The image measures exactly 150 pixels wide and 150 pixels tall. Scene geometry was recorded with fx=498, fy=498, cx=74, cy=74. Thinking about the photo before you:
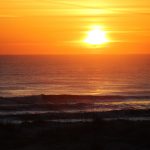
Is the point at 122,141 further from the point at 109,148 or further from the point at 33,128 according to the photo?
the point at 33,128

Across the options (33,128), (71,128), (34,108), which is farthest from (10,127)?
(34,108)

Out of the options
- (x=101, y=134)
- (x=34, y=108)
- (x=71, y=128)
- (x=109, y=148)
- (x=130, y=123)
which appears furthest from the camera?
(x=34, y=108)

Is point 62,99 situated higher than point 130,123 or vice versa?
point 62,99

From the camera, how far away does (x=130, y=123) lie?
67.3 ft

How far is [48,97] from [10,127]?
28.3m

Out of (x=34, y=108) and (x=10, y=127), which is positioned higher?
(x=34, y=108)

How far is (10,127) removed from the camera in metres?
18.7

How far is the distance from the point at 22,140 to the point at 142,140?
3.98 m

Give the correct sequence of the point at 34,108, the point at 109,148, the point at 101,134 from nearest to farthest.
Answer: the point at 109,148 < the point at 101,134 < the point at 34,108

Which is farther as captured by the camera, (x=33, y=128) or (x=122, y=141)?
(x=33, y=128)

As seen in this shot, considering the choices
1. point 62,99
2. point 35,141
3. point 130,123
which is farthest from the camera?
point 62,99

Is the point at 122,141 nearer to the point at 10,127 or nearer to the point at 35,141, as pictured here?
the point at 35,141

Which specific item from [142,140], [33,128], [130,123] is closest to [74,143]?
[142,140]

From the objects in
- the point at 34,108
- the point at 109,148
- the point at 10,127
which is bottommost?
the point at 109,148
